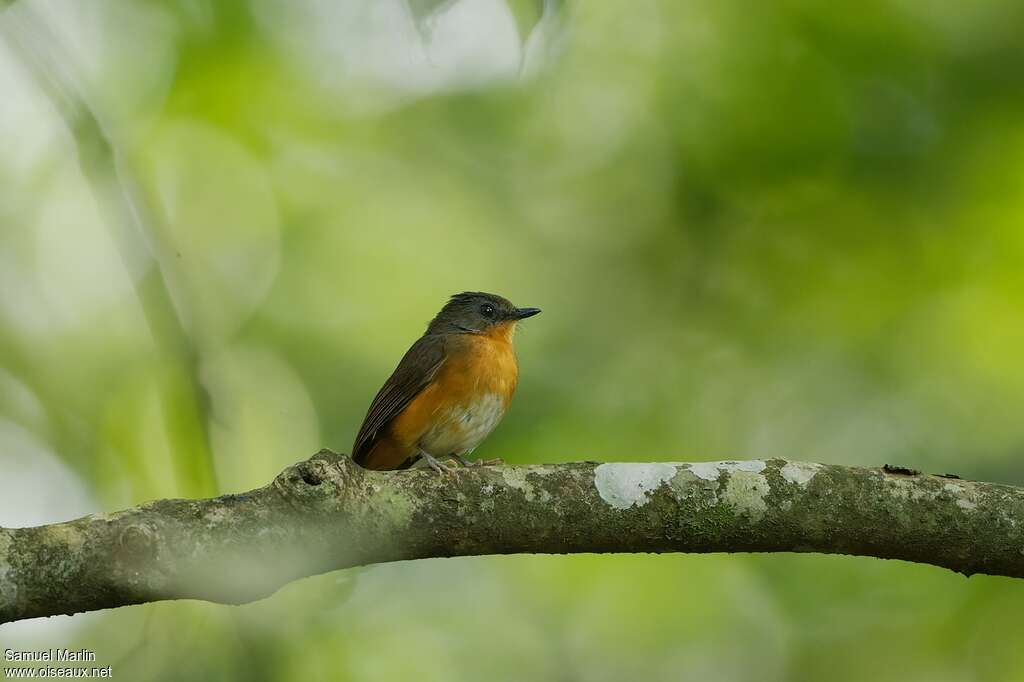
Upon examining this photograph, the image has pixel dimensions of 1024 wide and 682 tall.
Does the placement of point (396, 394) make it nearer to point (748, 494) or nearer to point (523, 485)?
point (523, 485)

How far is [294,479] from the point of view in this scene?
292 centimetres

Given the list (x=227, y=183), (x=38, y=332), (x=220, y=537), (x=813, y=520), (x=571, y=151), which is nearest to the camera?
(x=220, y=537)

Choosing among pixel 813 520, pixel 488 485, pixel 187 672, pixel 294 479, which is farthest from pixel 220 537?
pixel 187 672

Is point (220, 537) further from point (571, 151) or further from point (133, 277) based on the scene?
point (571, 151)

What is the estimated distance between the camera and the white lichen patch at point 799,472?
3.18 meters

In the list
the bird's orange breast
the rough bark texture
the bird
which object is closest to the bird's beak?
the bird

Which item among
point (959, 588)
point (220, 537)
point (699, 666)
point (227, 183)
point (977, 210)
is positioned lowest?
point (699, 666)

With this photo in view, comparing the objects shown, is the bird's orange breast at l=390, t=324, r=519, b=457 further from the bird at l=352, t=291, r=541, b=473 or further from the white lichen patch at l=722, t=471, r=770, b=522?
the white lichen patch at l=722, t=471, r=770, b=522

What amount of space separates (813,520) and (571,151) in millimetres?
5787

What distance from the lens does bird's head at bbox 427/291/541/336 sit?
5.91 meters

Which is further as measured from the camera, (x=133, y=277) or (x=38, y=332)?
(x=38, y=332)

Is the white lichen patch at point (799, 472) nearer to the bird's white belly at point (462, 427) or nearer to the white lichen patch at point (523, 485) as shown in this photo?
the white lichen patch at point (523, 485)

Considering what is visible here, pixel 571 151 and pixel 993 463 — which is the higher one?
pixel 571 151

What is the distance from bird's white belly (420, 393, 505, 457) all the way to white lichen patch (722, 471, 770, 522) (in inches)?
87.7
